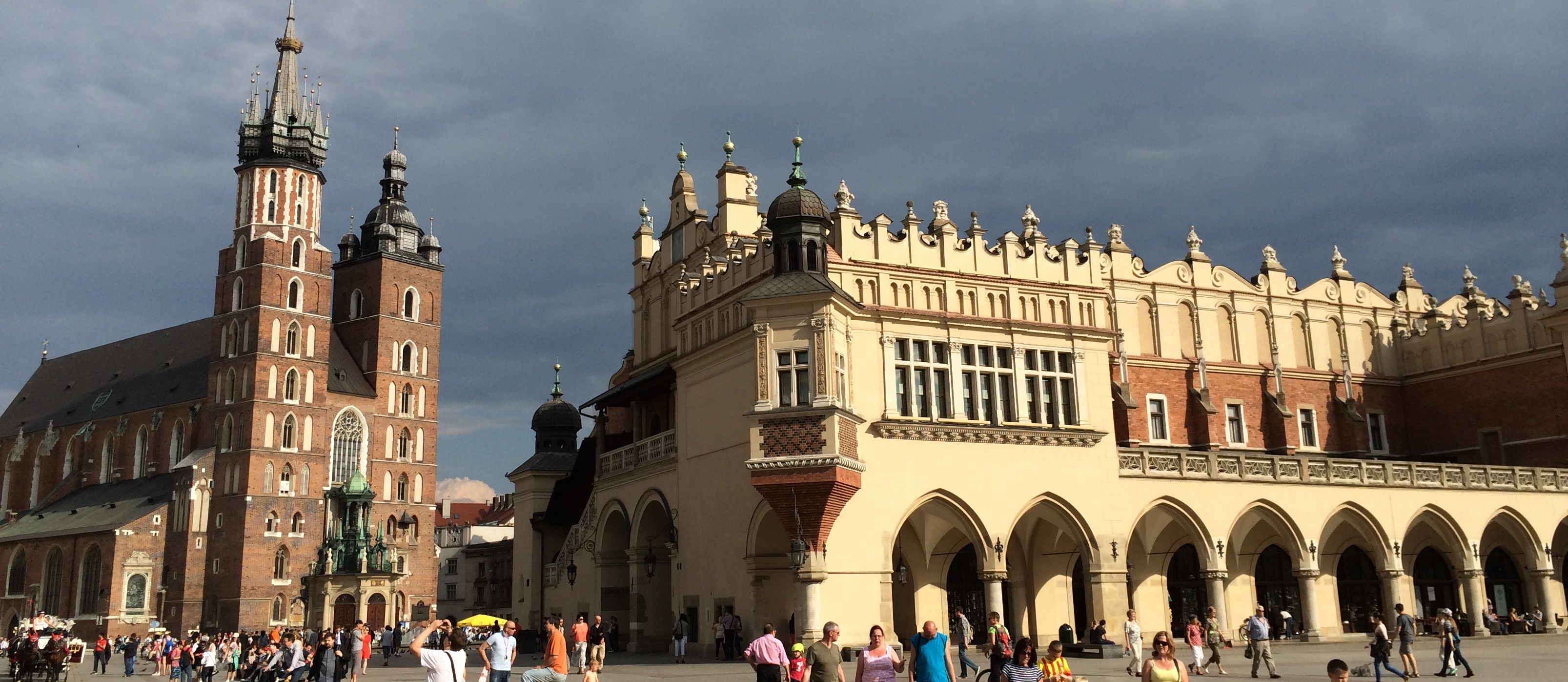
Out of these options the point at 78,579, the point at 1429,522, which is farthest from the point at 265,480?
the point at 1429,522

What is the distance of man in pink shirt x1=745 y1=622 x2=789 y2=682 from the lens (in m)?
14.8

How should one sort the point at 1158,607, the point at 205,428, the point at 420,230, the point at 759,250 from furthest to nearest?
the point at 420,230 < the point at 205,428 < the point at 1158,607 < the point at 759,250

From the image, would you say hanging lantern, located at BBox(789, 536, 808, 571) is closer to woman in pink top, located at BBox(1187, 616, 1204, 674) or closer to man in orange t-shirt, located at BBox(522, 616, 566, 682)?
woman in pink top, located at BBox(1187, 616, 1204, 674)

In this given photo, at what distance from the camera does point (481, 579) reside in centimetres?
9994

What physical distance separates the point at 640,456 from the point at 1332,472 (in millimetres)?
20143

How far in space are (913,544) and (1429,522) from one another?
16544 millimetres

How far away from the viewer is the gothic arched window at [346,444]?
274 feet

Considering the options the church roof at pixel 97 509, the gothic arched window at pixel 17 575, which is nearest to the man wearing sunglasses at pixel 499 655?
the church roof at pixel 97 509

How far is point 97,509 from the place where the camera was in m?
81.1

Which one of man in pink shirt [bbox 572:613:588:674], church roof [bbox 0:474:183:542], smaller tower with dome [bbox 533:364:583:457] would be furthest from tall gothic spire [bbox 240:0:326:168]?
man in pink shirt [bbox 572:613:588:674]

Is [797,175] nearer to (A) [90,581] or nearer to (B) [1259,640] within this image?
(B) [1259,640]

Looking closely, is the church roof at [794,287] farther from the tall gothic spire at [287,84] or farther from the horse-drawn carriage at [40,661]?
the tall gothic spire at [287,84]

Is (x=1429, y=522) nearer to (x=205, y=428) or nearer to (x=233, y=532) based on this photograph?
(x=233, y=532)

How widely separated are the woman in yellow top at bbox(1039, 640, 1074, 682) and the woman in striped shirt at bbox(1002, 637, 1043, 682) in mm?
→ 82
